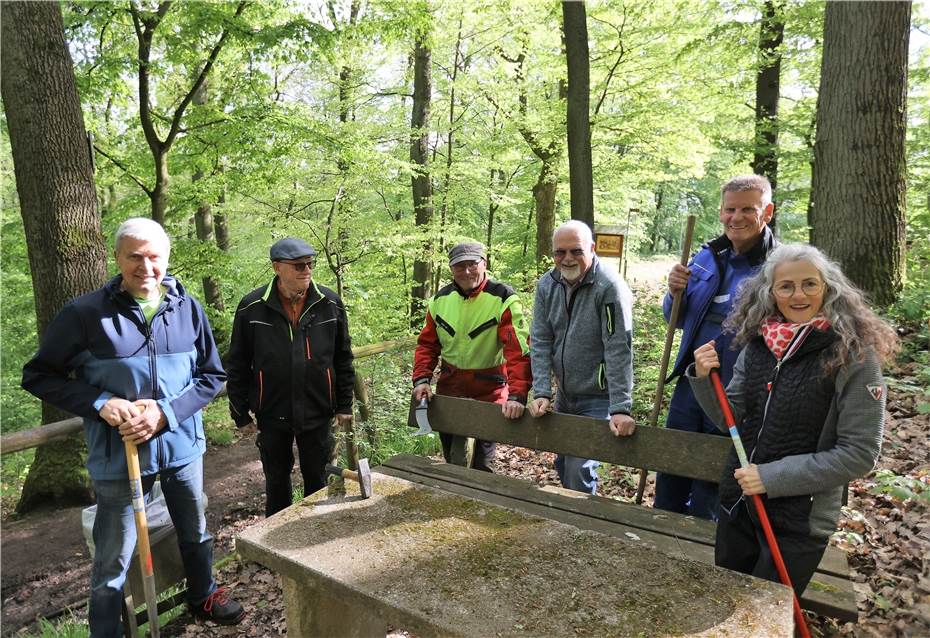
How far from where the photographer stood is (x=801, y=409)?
1939 mm

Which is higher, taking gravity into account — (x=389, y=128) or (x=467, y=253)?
(x=389, y=128)

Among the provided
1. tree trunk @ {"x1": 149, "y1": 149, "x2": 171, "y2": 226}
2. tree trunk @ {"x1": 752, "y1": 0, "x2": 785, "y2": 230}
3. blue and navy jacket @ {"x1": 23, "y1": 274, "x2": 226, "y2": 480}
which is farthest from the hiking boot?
tree trunk @ {"x1": 752, "y1": 0, "x2": 785, "y2": 230}

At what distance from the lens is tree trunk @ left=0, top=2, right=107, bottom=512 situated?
4969mm

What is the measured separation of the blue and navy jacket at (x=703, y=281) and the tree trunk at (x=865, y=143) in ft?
11.3

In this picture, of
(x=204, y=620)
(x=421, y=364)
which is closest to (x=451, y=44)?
(x=421, y=364)

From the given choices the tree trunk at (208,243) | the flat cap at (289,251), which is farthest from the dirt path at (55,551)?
the tree trunk at (208,243)

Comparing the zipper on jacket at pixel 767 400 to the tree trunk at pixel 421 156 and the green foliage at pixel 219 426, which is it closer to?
the green foliage at pixel 219 426

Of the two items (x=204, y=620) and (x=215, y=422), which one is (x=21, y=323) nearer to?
(x=215, y=422)

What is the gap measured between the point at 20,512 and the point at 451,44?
11064 millimetres

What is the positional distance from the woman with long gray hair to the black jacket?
2423mm

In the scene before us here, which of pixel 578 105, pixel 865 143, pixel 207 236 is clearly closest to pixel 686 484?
pixel 865 143

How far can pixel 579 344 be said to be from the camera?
328cm

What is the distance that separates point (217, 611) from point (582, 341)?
2649 mm

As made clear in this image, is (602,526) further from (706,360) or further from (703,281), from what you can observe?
(703,281)
